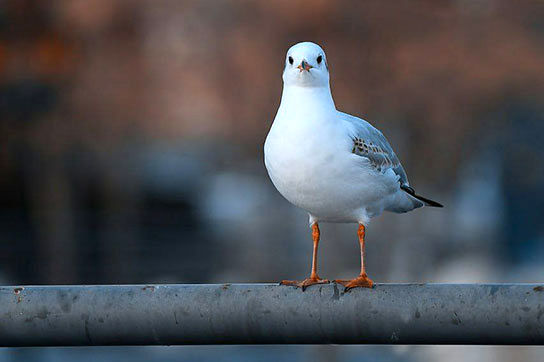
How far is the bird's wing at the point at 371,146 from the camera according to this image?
379 centimetres

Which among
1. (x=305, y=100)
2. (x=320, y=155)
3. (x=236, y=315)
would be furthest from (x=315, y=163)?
(x=236, y=315)

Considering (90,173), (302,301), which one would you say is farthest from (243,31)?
(302,301)

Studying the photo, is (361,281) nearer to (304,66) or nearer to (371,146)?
(371,146)

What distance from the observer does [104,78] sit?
13.9m

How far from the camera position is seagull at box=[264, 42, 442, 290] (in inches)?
138

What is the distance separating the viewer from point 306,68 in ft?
12.3

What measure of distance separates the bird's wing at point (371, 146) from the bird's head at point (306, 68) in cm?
21

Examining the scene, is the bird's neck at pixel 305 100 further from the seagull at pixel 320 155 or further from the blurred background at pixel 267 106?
the blurred background at pixel 267 106

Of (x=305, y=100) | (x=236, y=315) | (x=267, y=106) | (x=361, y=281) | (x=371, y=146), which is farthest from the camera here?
(x=267, y=106)

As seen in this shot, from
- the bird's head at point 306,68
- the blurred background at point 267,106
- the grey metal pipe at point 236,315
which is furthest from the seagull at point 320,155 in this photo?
the blurred background at point 267,106

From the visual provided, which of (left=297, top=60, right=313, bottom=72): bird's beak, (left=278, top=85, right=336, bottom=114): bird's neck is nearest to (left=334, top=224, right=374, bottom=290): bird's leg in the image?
(left=278, top=85, right=336, bottom=114): bird's neck

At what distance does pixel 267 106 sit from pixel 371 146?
30.6 feet

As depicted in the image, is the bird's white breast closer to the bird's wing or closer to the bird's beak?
the bird's wing

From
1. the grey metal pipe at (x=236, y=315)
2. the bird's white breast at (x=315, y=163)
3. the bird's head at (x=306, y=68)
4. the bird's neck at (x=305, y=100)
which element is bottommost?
the grey metal pipe at (x=236, y=315)
